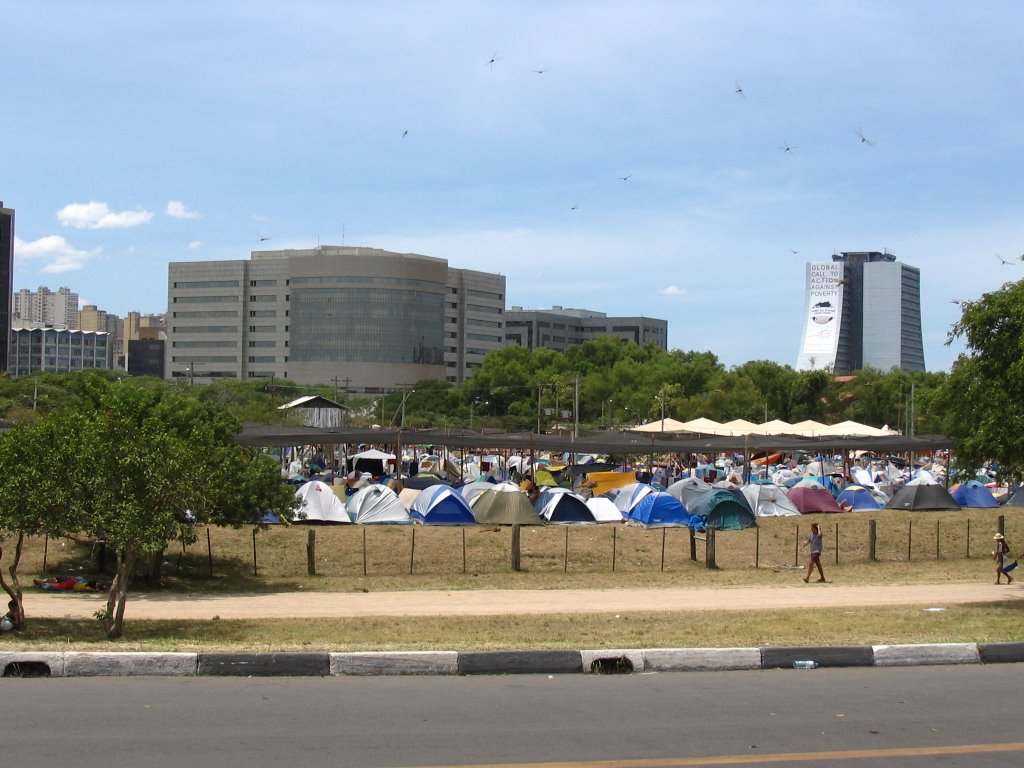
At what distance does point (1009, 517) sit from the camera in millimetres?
39625

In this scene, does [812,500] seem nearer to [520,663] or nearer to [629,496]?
[629,496]

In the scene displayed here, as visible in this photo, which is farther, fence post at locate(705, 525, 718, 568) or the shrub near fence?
fence post at locate(705, 525, 718, 568)

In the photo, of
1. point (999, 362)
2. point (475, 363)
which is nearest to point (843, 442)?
point (999, 362)

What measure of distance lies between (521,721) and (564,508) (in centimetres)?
2673

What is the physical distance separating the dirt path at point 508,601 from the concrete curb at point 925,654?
7.65 m

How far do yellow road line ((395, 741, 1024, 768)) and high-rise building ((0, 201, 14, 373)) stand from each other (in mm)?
175200

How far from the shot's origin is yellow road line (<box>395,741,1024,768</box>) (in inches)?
291

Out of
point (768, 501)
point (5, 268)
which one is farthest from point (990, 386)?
point (5, 268)

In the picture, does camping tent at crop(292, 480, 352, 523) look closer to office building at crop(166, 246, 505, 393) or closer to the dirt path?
the dirt path

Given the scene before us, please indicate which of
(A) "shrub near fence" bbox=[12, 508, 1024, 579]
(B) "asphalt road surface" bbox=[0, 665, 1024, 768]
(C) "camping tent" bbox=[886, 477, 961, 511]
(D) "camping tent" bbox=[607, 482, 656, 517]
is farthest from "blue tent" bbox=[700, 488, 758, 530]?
(B) "asphalt road surface" bbox=[0, 665, 1024, 768]

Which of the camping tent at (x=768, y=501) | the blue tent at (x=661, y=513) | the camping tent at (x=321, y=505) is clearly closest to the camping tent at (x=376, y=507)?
the camping tent at (x=321, y=505)

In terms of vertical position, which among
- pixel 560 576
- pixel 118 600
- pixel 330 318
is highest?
pixel 330 318

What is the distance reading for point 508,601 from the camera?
69.2 ft

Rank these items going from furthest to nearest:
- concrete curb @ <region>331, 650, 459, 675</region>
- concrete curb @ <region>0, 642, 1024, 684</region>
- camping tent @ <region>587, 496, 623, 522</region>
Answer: camping tent @ <region>587, 496, 623, 522</region>, concrete curb @ <region>331, 650, 459, 675</region>, concrete curb @ <region>0, 642, 1024, 684</region>
